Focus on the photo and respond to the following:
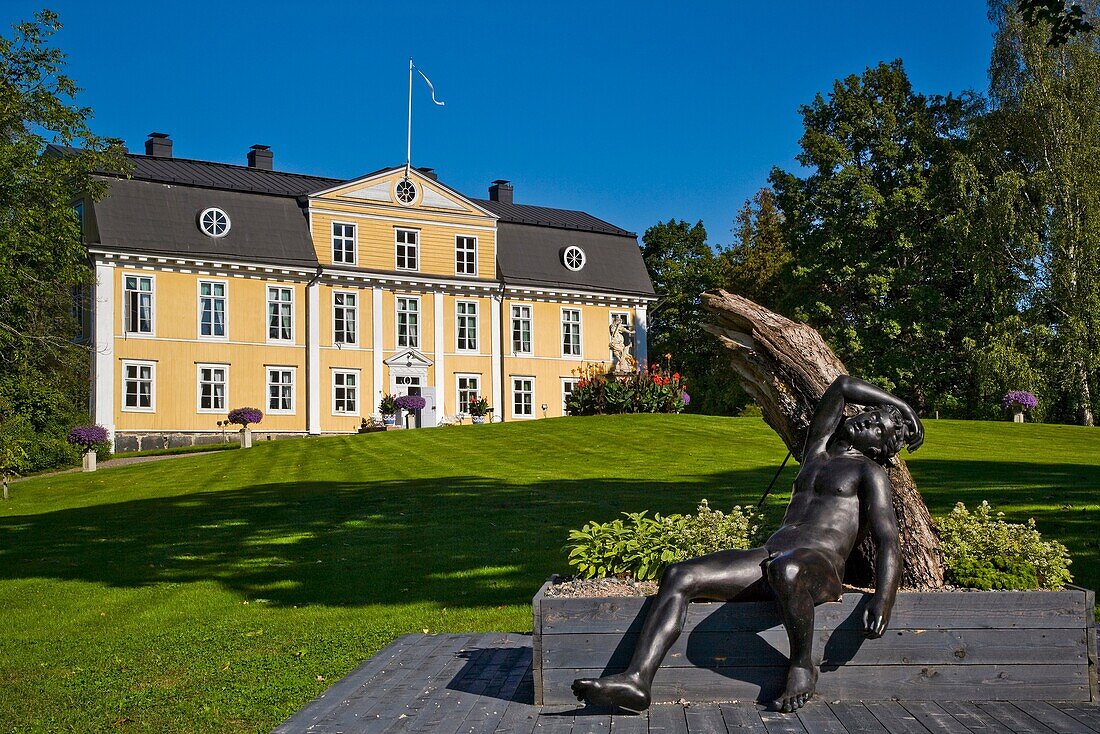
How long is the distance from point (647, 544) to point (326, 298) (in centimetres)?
3314

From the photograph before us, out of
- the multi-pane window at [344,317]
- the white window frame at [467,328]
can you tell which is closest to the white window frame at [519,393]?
the white window frame at [467,328]

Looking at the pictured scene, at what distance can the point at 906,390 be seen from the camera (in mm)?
36469

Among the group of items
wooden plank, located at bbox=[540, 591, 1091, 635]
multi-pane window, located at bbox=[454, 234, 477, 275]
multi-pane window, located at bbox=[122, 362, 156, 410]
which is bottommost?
wooden plank, located at bbox=[540, 591, 1091, 635]

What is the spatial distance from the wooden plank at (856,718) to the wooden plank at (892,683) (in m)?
0.08

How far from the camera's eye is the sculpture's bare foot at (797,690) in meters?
4.84

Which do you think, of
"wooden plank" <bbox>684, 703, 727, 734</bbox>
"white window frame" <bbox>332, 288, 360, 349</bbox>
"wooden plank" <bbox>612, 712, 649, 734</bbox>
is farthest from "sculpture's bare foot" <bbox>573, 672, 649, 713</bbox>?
"white window frame" <bbox>332, 288, 360, 349</bbox>

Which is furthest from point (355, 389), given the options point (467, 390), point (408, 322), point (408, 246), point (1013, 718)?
point (1013, 718)

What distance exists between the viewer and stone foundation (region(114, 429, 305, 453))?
33.4 metres

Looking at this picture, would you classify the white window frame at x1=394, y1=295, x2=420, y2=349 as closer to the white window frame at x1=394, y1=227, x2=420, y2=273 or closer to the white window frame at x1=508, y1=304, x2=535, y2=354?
the white window frame at x1=394, y1=227, x2=420, y2=273

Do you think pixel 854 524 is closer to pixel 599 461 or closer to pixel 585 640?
pixel 585 640

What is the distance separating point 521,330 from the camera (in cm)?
4172

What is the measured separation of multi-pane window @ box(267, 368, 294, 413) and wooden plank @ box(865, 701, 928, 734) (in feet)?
110

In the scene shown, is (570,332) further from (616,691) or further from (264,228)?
(616,691)

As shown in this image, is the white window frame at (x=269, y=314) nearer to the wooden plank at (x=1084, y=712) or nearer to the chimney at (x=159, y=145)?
the chimney at (x=159, y=145)
